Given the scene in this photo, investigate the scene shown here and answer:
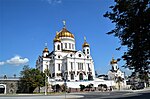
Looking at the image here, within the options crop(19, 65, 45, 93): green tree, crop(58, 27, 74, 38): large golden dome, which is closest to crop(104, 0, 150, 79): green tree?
crop(19, 65, 45, 93): green tree

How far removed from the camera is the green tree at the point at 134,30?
433 inches

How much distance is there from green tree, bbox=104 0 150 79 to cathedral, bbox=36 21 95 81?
63516 millimetres

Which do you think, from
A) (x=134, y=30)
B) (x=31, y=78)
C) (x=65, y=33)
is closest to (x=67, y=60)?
(x=65, y=33)

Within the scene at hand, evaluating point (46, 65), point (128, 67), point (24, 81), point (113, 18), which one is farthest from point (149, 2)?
point (46, 65)

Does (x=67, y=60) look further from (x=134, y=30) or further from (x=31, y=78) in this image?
(x=134, y=30)

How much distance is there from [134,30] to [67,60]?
221 feet

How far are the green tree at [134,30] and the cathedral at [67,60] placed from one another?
63.5 metres

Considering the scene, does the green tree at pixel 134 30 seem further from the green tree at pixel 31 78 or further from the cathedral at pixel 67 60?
the cathedral at pixel 67 60

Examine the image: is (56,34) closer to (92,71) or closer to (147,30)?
(92,71)

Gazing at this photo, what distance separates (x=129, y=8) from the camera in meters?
11.5

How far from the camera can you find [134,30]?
11.4 meters

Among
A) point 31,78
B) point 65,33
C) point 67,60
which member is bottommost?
point 31,78

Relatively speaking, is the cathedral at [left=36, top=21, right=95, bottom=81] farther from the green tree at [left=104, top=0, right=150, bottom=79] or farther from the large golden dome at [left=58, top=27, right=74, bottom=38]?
the green tree at [left=104, top=0, right=150, bottom=79]

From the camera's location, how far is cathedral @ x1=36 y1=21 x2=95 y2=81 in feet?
258
